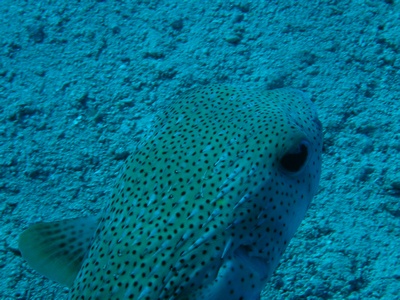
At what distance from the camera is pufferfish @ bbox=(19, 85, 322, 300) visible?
1.23 metres

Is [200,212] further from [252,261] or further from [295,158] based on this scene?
[295,158]

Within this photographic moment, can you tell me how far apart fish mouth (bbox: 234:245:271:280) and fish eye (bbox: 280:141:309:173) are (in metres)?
0.36

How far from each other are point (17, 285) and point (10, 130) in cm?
125

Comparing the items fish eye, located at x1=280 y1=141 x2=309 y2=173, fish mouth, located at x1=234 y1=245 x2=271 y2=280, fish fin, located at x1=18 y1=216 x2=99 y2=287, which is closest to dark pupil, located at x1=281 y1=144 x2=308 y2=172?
fish eye, located at x1=280 y1=141 x2=309 y2=173

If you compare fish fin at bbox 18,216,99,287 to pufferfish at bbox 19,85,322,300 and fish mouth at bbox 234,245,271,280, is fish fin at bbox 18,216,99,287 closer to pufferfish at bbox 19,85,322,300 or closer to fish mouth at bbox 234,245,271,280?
pufferfish at bbox 19,85,322,300

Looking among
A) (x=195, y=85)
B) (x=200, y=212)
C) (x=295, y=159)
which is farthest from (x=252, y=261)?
(x=195, y=85)

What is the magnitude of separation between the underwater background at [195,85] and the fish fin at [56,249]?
69cm

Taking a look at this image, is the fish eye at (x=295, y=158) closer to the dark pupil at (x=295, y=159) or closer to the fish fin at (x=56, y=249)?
the dark pupil at (x=295, y=159)

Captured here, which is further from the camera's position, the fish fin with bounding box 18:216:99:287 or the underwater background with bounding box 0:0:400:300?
the underwater background with bounding box 0:0:400:300

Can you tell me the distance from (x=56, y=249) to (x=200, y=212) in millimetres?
740

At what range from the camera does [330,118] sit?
2.65 meters

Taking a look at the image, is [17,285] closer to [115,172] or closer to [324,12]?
[115,172]

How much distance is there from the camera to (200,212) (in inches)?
50.6

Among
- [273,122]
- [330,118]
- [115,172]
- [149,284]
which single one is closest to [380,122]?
[330,118]
